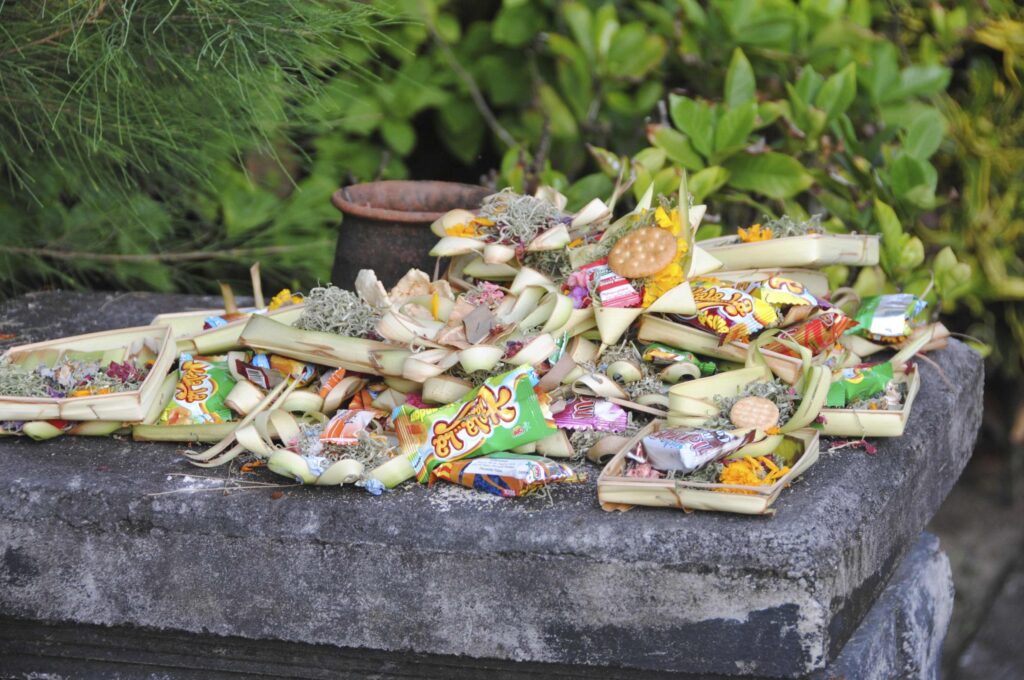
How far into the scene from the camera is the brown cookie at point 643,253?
1437 mm

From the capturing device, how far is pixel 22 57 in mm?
1745

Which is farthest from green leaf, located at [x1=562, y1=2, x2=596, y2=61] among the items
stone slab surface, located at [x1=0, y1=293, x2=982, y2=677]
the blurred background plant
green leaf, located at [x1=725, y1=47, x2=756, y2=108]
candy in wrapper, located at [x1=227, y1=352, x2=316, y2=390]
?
stone slab surface, located at [x1=0, y1=293, x2=982, y2=677]

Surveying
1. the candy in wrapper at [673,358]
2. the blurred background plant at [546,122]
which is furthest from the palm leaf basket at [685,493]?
the blurred background plant at [546,122]

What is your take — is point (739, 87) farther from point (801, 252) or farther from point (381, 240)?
point (381, 240)

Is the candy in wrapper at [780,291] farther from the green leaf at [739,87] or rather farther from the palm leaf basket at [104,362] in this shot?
the palm leaf basket at [104,362]

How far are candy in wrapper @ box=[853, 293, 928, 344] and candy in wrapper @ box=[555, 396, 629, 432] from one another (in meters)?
0.45

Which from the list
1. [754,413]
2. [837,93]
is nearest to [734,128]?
[837,93]

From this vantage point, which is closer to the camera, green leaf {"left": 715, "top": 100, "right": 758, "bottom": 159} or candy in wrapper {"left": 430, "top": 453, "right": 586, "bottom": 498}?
candy in wrapper {"left": 430, "top": 453, "right": 586, "bottom": 498}

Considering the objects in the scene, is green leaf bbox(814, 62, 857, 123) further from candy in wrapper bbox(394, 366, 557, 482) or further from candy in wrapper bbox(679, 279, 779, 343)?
candy in wrapper bbox(394, 366, 557, 482)

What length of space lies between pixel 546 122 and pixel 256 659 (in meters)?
1.34

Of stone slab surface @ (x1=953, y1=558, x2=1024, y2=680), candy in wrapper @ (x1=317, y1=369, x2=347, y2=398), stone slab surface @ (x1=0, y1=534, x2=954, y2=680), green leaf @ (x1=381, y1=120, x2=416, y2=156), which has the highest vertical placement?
candy in wrapper @ (x1=317, y1=369, x2=347, y2=398)

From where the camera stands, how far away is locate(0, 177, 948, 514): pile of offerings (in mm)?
1307

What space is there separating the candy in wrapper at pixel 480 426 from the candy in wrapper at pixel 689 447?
0.43 ft

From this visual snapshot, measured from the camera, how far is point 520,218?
61.3 inches
